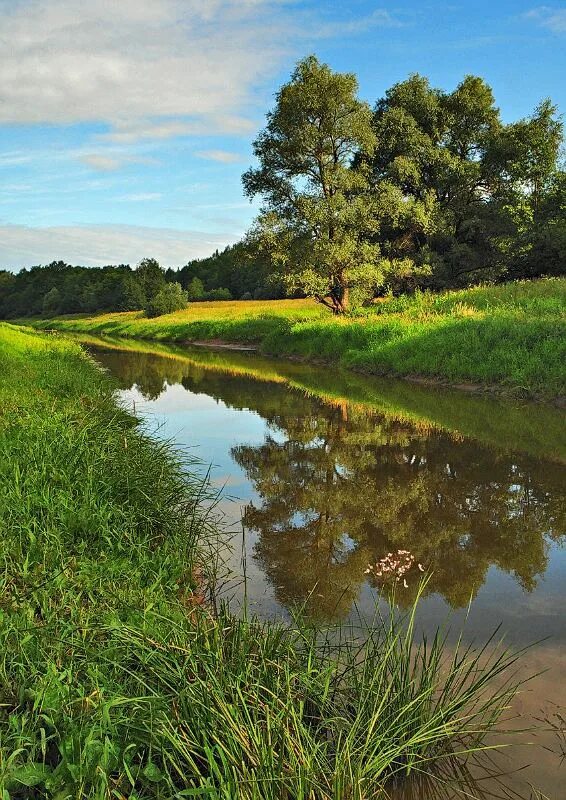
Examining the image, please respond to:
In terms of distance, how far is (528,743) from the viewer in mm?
3168

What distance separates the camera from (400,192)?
31906mm

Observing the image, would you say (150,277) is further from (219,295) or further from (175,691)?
(175,691)

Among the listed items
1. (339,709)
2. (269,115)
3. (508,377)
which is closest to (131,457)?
(339,709)

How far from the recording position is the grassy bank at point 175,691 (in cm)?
247

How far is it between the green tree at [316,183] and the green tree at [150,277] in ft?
162

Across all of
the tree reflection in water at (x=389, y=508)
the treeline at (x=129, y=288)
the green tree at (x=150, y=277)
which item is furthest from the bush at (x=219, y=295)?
the tree reflection in water at (x=389, y=508)

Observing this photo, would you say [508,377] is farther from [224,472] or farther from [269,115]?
[269,115]

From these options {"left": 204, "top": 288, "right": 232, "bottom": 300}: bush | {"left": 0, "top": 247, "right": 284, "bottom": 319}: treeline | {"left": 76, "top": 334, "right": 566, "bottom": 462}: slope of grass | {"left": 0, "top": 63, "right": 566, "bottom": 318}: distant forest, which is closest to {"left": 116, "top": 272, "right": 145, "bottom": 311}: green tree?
{"left": 0, "top": 247, "right": 284, "bottom": 319}: treeline

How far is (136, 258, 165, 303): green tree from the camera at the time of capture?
78.9 meters

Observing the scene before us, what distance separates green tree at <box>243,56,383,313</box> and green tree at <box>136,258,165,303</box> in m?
49.3

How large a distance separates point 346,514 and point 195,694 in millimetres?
4444

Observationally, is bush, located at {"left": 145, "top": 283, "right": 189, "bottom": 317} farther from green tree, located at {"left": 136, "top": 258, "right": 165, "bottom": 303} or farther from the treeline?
green tree, located at {"left": 136, "top": 258, "right": 165, "bottom": 303}

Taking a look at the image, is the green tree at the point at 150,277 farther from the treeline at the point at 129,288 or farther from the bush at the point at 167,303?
the bush at the point at 167,303

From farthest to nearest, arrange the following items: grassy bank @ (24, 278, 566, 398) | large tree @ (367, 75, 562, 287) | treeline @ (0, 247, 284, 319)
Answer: treeline @ (0, 247, 284, 319), large tree @ (367, 75, 562, 287), grassy bank @ (24, 278, 566, 398)
